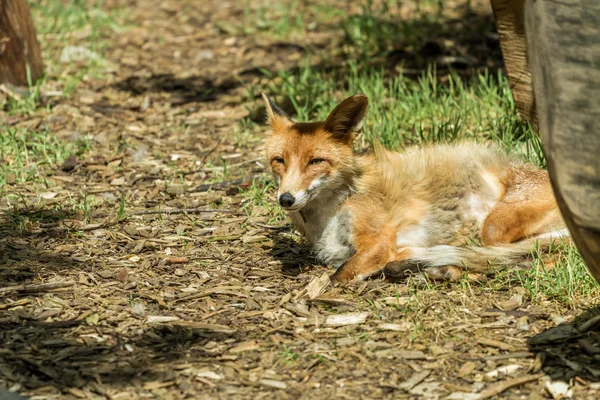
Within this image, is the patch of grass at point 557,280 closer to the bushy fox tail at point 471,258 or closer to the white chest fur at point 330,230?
the bushy fox tail at point 471,258

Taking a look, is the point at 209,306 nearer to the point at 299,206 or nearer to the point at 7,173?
the point at 299,206

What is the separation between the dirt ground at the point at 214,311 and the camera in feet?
12.6

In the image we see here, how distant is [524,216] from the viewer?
206 inches

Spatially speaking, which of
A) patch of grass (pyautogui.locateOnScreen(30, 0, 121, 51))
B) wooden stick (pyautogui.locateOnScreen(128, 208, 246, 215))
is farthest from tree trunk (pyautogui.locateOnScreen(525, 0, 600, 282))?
patch of grass (pyautogui.locateOnScreen(30, 0, 121, 51))

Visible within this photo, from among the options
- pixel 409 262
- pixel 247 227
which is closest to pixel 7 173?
pixel 247 227

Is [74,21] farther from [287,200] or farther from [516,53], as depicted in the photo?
[287,200]

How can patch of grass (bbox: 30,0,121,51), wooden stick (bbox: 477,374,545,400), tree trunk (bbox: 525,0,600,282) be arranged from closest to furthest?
tree trunk (bbox: 525,0,600,282), wooden stick (bbox: 477,374,545,400), patch of grass (bbox: 30,0,121,51)

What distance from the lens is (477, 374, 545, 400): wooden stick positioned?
3699 millimetres

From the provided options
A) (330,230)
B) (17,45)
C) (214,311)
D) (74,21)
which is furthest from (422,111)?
(74,21)

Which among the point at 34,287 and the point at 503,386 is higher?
the point at 34,287

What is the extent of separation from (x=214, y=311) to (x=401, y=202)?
60.5 inches

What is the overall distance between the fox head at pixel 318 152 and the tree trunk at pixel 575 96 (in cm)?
182

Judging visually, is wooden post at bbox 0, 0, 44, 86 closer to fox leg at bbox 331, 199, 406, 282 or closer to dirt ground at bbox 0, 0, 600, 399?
dirt ground at bbox 0, 0, 600, 399

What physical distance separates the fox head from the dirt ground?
59 centimetres
